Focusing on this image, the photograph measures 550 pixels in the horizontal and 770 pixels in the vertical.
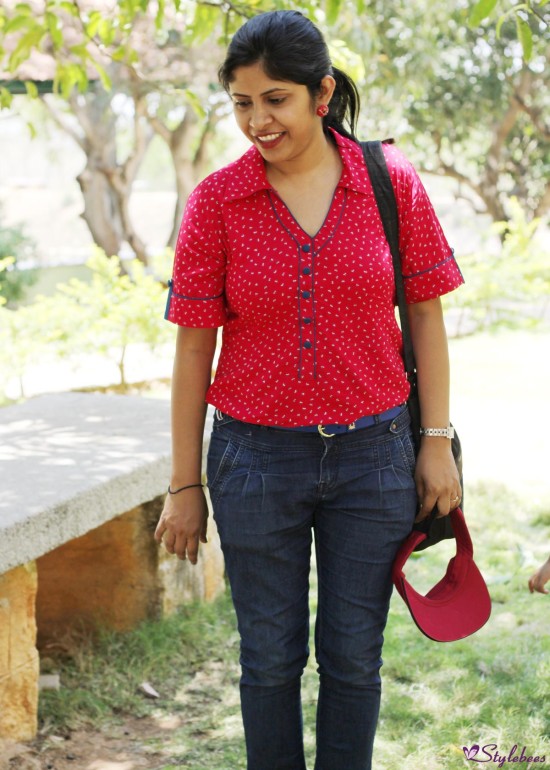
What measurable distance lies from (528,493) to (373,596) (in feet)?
11.4

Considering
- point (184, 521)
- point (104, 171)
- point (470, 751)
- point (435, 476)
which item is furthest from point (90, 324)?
point (104, 171)

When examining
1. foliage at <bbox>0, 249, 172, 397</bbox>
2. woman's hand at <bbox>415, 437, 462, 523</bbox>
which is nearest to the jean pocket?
woman's hand at <bbox>415, 437, 462, 523</bbox>

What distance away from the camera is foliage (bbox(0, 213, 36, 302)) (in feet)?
44.8

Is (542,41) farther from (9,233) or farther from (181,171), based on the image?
(9,233)

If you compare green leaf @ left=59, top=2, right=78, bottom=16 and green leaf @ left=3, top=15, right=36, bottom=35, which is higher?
green leaf @ left=59, top=2, right=78, bottom=16

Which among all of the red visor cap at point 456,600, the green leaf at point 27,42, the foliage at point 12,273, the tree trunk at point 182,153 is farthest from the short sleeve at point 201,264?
the tree trunk at point 182,153

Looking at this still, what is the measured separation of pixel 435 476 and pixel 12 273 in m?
12.5

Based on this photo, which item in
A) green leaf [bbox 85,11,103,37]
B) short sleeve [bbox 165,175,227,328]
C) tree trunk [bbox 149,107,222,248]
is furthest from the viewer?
tree trunk [bbox 149,107,222,248]

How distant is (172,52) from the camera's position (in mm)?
13172

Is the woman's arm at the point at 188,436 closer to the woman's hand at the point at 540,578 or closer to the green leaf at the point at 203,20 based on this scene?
the woman's hand at the point at 540,578

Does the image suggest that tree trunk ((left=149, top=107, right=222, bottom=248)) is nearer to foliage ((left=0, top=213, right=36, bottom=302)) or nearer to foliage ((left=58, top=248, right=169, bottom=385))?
foliage ((left=0, top=213, right=36, bottom=302))

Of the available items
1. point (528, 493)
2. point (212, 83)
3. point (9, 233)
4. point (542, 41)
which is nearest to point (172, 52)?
point (212, 83)

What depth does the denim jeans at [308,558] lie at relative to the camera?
2055 millimetres

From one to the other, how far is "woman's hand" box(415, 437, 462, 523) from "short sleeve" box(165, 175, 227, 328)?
54 centimetres
